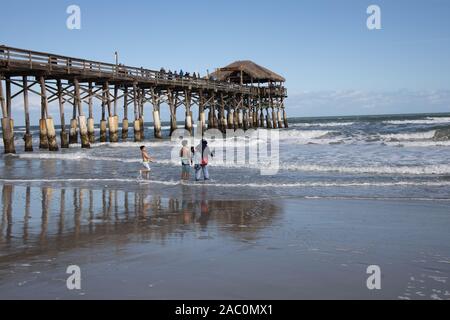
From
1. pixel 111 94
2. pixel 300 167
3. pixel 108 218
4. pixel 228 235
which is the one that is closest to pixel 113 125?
pixel 111 94

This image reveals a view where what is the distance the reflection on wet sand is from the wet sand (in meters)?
0.02

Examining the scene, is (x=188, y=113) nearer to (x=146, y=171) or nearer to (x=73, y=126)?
(x=73, y=126)

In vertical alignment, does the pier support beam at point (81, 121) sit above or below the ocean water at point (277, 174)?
above

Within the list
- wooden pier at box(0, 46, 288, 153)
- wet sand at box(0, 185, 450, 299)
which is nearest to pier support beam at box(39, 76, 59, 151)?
wooden pier at box(0, 46, 288, 153)

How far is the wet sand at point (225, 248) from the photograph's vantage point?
4.63 meters

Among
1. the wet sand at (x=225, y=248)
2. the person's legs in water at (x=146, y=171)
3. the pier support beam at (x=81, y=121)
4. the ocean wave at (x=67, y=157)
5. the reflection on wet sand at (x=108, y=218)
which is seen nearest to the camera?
the wet sand at (x=225, y=248)

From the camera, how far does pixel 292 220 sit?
8188 millimetres

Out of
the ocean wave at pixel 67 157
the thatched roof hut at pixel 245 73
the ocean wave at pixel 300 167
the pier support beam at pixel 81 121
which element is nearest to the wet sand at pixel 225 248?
the ocean wave at pixel 300 167

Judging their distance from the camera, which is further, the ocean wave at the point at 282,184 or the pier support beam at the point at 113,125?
the pier support beam at the point at 113,125

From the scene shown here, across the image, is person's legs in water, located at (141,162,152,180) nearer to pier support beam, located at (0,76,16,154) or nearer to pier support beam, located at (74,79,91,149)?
pier support beam, located at (0,76,16,154)

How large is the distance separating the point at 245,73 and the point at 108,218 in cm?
4168

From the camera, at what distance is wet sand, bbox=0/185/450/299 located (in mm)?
4629

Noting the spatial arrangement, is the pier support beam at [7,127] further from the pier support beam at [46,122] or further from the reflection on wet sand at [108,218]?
the reflection on wet sand at [108,218]

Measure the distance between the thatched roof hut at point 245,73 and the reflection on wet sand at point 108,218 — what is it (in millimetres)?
37520
